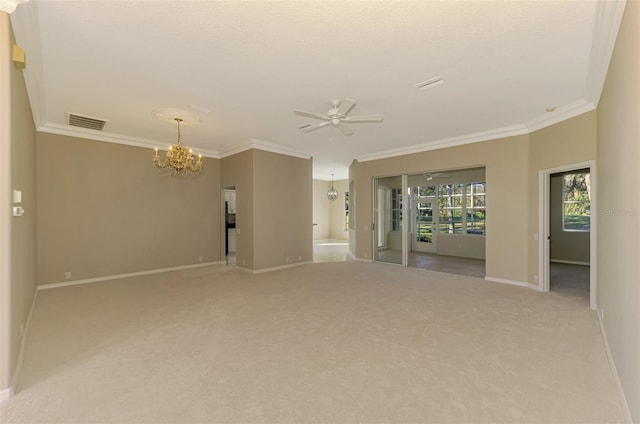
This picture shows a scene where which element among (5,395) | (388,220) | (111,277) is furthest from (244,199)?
(5,395)

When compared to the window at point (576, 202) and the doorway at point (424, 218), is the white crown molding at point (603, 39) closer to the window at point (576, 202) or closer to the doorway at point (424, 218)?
the window at point (576, 202)

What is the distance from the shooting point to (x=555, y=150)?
189 inches

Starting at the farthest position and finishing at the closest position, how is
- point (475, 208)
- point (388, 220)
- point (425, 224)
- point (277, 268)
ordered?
point (425, 224) < point (475, 208) < point (388, 220) < point (277, 268)

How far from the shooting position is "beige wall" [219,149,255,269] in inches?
265

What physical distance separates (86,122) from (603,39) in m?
7.17

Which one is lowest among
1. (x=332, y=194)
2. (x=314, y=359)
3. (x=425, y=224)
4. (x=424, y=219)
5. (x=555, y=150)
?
(x=314, y=359)

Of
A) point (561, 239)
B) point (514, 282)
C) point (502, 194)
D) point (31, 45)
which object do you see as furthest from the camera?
point (561, 239)

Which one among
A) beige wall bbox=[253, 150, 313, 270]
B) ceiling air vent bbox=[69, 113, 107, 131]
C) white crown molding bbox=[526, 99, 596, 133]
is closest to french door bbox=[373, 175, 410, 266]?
beige wall bbox=[253, 150, 313, 270]

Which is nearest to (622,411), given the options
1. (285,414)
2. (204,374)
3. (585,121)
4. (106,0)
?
(285,414)

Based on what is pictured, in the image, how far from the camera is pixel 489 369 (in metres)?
2.59

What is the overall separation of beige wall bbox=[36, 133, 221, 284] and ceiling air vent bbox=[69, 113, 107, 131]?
21.7 inches

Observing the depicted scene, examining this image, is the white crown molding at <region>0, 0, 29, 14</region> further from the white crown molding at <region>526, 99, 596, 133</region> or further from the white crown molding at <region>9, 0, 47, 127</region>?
the white crown molding at <region>526, 99, 596, 133</region>

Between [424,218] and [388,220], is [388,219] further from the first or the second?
[424,218]

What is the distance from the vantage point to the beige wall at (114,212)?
5.43 meters
